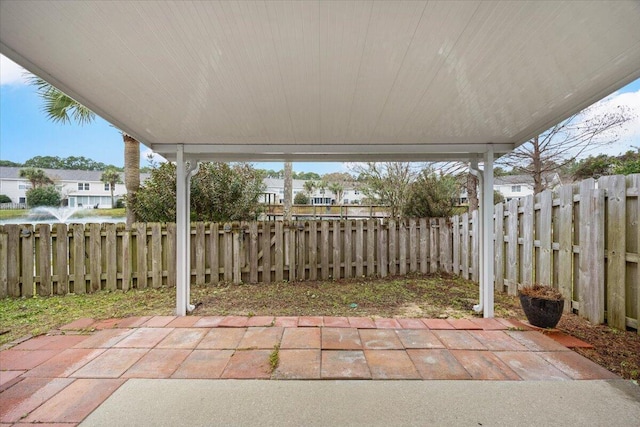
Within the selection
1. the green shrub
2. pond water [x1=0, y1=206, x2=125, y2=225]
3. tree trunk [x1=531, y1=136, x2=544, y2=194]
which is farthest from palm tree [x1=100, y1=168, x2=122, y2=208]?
tree trunk [x1=531, y1=136, x2=544, y2=194]

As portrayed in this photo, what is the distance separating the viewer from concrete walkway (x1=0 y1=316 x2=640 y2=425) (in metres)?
1.91

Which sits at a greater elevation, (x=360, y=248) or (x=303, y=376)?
(x=360, y=248)

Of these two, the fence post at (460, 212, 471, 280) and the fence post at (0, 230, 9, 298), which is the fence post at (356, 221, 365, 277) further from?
the fence post at (0, 230, 9, 298)

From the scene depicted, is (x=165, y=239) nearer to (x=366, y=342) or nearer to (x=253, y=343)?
(x=253, y=343)

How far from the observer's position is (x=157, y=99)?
261 cm

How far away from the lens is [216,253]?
17.4 feet

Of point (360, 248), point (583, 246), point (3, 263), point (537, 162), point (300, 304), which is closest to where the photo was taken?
point (583, 246)

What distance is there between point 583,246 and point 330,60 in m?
3.36

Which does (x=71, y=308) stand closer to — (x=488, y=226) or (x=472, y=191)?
(x=488, y=226)

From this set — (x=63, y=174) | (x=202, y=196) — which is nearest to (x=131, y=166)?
(x=202, y=196)

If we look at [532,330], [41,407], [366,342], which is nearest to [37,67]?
[41,407]

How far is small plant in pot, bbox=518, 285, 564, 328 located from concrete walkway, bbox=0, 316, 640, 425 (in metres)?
0.18

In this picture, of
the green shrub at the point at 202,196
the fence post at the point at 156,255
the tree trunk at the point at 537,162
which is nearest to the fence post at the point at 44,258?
the fence post at the point at 156,255

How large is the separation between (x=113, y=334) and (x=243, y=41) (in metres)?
2.98
